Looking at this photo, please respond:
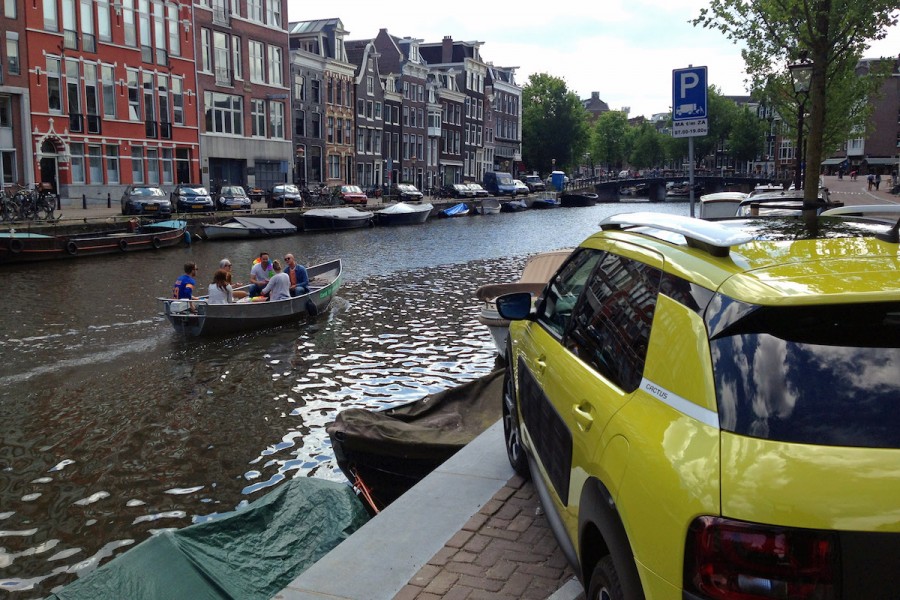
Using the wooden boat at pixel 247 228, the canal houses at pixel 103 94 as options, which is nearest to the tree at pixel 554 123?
the canal houses at pixel 103 94

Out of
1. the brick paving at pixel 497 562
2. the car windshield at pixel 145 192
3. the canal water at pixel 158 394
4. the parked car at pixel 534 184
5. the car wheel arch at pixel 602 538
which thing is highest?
the parked car at pixel 534 184

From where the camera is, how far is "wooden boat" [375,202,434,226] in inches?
1841

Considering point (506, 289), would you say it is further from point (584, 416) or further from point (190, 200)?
point (190, 200)

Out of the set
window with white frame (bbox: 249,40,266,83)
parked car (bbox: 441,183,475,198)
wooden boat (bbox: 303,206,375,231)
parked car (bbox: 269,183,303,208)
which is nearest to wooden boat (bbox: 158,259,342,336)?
wooden boat (bbox: 303,206,375,231)

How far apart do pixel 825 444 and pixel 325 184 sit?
57.8 metres

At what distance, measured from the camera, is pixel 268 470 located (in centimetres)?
885

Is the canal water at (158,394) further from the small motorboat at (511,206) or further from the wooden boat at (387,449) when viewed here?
the small motorboat at (511,206)

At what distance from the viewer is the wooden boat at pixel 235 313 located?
49.8ft

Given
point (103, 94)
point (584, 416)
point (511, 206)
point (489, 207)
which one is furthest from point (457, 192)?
point (584, 416)

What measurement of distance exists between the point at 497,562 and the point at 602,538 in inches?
58.2

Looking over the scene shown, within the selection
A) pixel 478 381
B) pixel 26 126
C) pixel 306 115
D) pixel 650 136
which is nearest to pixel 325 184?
pixel 306 115

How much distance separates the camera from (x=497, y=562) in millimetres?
4371

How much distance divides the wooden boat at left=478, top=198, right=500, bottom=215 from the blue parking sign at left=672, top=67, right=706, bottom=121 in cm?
5169

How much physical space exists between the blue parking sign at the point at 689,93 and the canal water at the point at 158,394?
195 inches
